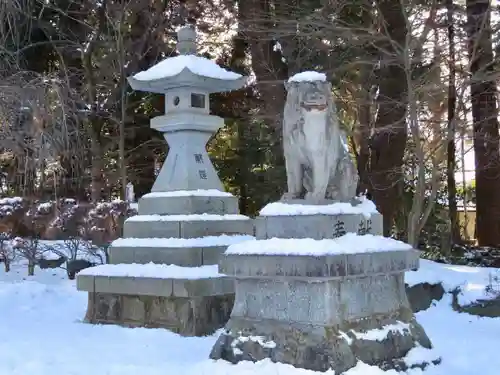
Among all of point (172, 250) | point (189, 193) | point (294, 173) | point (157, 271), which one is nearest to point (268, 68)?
point (189, 193)

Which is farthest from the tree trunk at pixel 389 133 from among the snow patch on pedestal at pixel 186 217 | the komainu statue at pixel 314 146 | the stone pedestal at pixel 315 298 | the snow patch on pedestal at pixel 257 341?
the snow patch on pedestal at pixel 257 341

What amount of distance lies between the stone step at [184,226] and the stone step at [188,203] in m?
0.12

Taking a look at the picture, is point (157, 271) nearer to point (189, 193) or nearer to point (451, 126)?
point (189, 193)

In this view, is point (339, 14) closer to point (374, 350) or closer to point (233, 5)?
point (233, 5)

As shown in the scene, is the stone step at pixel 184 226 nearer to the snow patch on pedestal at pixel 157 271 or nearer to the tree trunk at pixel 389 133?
the snow patch on pedestal at pixel 157 271

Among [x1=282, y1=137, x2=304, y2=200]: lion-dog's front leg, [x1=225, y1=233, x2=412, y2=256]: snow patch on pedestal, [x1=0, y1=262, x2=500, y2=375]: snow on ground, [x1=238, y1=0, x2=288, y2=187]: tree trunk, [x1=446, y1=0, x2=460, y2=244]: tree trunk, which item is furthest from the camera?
[x1=238, y1=0, x2=288, y2=187]: tree trunk

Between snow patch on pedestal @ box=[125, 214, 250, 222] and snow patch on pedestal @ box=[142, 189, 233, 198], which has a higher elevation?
snow patch on pedestal @ box=[142, 189, 233, 198]

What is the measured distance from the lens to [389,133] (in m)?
15.8

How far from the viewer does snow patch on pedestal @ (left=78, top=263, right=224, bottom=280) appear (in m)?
8.60

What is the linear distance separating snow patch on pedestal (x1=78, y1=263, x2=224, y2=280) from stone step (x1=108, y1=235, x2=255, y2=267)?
103 mm

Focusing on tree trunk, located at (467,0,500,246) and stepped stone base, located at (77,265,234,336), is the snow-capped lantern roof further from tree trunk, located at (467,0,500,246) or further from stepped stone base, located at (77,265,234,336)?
tree trunk, located at (467,0,500,246)

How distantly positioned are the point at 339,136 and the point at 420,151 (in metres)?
6.10

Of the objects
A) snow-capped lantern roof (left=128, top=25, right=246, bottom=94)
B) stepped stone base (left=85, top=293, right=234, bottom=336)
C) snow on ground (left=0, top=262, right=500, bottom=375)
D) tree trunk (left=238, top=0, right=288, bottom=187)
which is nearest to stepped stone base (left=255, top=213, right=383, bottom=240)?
snow on ground (left=0, top=262, right=500, bottom=375)

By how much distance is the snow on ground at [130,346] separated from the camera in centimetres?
638
